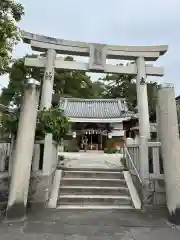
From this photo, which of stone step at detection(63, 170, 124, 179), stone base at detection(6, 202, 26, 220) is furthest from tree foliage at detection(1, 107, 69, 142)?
stone base at detection(6, 202, 26, 220)

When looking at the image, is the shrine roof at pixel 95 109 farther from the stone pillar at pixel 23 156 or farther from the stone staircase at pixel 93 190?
the stone pillar at pixel 23 156

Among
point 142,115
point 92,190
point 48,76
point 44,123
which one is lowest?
point 92,190

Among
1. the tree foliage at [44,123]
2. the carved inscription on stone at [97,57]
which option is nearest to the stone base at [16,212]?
the tree foliage at [44,123]

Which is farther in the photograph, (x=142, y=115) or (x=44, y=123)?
(x=142, y=115)

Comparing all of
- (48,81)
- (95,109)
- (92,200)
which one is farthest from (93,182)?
(95,109)

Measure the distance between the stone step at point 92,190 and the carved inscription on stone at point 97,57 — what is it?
356cm

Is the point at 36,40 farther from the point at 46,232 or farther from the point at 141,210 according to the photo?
the point at 141,210

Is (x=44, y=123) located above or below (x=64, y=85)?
below

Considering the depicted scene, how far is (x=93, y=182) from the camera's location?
6.12 m

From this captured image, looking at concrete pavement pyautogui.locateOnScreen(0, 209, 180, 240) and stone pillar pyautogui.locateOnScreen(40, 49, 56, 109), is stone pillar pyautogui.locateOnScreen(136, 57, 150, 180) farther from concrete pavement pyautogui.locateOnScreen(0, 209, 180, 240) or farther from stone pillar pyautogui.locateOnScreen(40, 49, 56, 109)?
stone pillar pyautogui.locateOnScreen(40, 49, 56, 109)

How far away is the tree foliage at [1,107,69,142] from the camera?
5.27 meters

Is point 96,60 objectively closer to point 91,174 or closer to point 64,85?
point 91,174

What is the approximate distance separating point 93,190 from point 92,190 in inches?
1.1

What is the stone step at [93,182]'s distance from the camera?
6035mm
